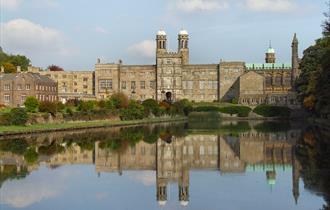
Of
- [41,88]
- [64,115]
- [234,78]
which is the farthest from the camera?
[234,78]

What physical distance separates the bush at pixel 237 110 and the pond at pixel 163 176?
51886 millimetres

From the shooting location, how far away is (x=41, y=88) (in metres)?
78.9

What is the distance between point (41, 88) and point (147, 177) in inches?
2379

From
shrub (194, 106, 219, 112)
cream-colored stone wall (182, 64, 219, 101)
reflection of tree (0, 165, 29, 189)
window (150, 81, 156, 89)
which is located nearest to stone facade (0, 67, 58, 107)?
shrub (194, 106, 219, 112)

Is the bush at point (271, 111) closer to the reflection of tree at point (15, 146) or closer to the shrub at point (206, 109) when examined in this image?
the shrub at point (206, 109)

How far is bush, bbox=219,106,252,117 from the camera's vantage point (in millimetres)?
86750

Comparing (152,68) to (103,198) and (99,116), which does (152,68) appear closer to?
(99,116)

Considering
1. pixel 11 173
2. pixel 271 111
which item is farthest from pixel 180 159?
pixel 271 111

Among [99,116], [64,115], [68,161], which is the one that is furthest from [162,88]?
[68,161]

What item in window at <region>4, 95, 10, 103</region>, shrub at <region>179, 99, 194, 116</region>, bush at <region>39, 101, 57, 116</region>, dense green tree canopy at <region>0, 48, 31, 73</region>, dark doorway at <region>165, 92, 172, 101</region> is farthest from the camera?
dense green tree canopy at <region>0, 48, 31, 73</region>

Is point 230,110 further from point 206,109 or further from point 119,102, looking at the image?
point 119,102

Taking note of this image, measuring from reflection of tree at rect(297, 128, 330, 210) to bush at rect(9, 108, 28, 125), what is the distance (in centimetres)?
2277

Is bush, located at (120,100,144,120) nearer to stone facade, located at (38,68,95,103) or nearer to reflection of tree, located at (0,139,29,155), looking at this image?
reflection of tree, located at (0,139,29,155)

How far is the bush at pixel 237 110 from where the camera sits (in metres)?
86.8
